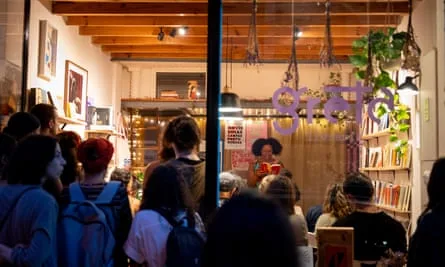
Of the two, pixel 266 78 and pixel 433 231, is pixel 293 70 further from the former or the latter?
pixel 433 231

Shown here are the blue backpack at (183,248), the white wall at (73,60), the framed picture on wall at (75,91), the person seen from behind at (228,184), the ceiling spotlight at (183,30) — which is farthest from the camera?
the ceiling spotlight at (183,30)

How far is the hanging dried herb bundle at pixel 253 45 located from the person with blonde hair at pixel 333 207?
105cm

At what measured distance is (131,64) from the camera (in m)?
8.55

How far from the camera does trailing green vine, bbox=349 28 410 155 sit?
366 centimetres

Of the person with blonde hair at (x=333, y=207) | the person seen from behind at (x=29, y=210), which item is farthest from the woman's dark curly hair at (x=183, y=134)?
the person with blonde hair at (x=333, y=207)

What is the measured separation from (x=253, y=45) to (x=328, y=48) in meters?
0.53

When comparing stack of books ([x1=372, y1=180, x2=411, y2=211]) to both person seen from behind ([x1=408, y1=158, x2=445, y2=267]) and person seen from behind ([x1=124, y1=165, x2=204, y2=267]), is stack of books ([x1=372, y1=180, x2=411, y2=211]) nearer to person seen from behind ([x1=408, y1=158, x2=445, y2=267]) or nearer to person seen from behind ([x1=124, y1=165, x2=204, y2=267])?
person seen from behind ([x1=408, y1=158, x2=445, y2=267])

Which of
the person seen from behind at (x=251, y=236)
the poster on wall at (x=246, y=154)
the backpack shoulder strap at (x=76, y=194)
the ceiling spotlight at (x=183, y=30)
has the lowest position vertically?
the backpack shoulder strap at (x=76, y=194)

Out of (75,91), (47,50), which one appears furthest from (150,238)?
(75,91)

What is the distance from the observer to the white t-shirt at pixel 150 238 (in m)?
2.59

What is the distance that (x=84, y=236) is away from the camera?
264cm

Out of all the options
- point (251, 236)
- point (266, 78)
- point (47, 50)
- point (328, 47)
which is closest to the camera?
point (251, 236)

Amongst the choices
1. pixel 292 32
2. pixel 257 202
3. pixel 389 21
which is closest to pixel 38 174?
pixel 257 202

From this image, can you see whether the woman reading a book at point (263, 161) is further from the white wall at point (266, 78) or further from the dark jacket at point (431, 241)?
the dark jacket at point (431, 241)
